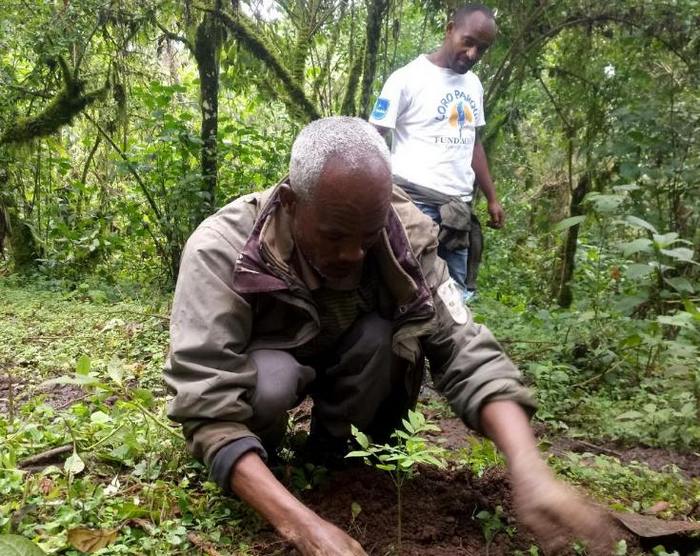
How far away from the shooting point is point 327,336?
216 centimetres

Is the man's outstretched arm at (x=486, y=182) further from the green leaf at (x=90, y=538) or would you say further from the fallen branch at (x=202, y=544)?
the green leaf at (x=90, y=538)

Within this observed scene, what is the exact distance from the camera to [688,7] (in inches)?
175

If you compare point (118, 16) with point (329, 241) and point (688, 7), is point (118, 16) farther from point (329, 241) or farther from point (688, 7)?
point (329, 241)

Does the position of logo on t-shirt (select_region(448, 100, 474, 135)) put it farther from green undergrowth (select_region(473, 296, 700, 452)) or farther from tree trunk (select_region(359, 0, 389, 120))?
tree trunk (select_region(359, 0, 389, 120))

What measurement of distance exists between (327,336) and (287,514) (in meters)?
0.71

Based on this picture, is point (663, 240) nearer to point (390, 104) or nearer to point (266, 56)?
point (390, 104)

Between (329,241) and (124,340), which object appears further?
(124,340)

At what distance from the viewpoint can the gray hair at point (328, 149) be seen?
1719mm

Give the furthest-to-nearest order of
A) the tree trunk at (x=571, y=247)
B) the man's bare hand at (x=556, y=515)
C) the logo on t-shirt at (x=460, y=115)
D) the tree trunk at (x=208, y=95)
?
the tree trunk at (x=571, y=247), the tree trunk at (x=208, y=95), the logo on t-shirt at (x=460, y=115), the man's bare hand at (x=556, y=515)

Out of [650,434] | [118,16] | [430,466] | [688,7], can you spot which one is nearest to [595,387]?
[650,434]

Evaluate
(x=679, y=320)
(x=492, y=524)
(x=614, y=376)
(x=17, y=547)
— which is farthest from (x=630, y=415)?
(x=17, y=547)

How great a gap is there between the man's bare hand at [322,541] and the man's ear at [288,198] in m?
0.88

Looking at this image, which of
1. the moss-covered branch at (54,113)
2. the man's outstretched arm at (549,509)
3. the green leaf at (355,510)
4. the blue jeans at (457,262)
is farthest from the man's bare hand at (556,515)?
the moss-covered branch at (54,113)

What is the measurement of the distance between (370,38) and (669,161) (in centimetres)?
236
